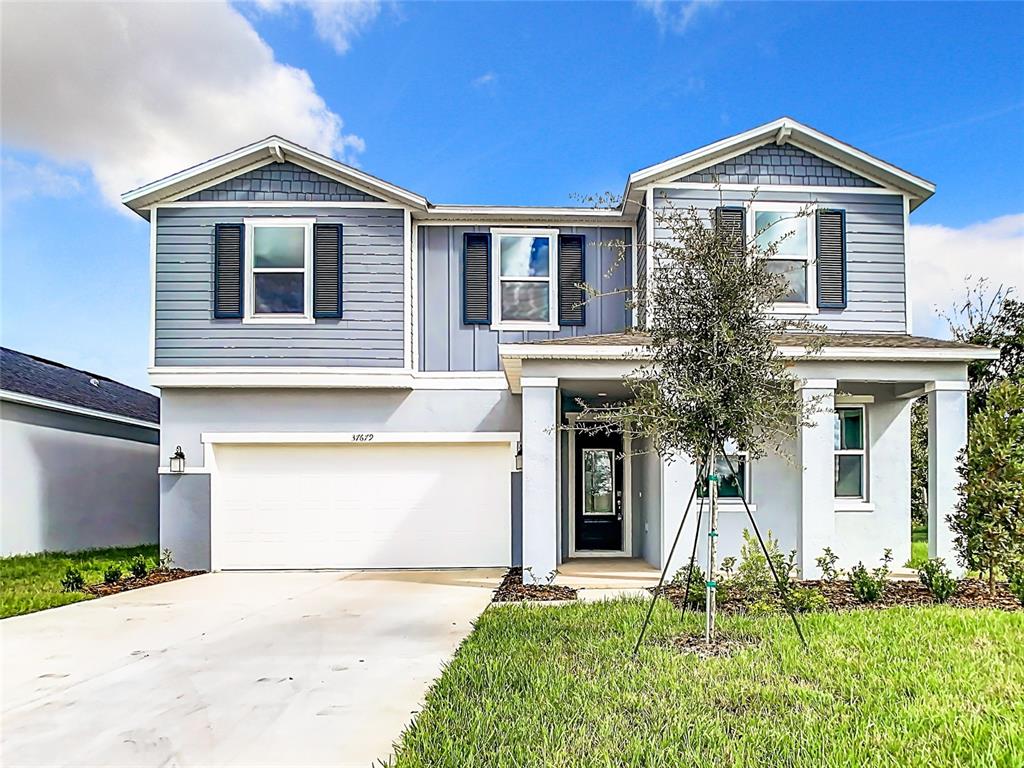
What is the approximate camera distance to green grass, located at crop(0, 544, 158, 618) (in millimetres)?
9531

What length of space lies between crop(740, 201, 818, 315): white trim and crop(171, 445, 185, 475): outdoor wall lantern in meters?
9.60

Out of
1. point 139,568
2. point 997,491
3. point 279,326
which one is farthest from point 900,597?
point 139,568

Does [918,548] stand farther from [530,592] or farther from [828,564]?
[530,592]

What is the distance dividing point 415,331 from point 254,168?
3.65m

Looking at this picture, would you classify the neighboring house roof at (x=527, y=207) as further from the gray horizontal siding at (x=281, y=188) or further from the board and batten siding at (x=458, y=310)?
the board and batten siding at (x=458, y=310)

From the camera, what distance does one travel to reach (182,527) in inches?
492

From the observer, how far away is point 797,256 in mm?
12086

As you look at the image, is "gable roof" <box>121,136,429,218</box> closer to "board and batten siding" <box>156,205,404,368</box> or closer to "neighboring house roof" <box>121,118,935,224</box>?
"neighboring house roof" <box>121,118,935,224</box>

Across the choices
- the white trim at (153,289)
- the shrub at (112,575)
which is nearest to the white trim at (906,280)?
the white trim at (153,289)

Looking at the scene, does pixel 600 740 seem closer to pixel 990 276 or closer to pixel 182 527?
pixel 182 527

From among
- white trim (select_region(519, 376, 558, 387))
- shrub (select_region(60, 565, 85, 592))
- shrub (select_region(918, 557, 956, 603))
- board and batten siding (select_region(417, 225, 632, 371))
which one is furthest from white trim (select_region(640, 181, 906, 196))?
shrub (select_region(60, 565, 85, 592))

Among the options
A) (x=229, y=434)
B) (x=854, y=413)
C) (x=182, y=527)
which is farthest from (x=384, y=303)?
(x=854, y=413)

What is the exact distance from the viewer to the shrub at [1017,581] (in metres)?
8.27

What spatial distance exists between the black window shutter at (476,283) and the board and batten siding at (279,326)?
3.59 ft
